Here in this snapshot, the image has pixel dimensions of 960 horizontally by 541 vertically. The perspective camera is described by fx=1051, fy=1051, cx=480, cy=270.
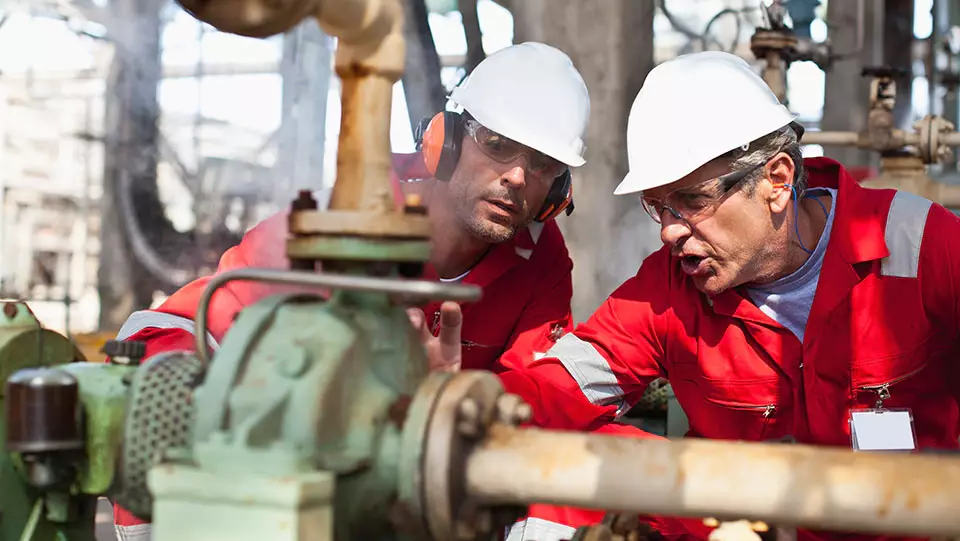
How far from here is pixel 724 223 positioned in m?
2.07

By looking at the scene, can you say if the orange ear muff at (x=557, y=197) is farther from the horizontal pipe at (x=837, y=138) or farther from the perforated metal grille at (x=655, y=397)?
the horizontal pipe at (x=837, y=138)

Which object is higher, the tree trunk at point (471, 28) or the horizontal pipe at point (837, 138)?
the tree trunk at point (471, 28)

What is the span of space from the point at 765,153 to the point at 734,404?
1.77 ft

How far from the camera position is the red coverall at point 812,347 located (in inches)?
80.6

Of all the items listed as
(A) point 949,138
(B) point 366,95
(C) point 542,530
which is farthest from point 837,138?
(B) point 366,95

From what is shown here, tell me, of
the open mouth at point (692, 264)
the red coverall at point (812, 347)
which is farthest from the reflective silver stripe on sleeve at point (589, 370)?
the open mouth at point (692, 264)

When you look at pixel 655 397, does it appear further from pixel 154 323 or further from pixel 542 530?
pixel 154 323

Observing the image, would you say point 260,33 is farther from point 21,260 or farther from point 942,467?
point 21,260

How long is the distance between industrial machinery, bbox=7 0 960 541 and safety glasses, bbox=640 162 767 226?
972mm

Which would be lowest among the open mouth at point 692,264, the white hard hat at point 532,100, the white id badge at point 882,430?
the white id badge at point 882,430

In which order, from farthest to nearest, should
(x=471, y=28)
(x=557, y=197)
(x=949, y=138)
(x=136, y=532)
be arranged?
1. (x=471, y=28)
2. (x=949, y=138)
3. (x=557, y=197)
4. (x=136, y=532)

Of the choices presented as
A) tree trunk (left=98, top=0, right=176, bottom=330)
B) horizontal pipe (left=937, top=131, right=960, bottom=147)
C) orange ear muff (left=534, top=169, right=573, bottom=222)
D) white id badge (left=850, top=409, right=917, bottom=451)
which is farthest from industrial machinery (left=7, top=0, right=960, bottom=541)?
tree trunk (left=98, top=0, right=176, bottom=330)

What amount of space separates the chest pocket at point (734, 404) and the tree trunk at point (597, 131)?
78.0 inches

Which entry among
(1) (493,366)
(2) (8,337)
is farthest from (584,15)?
(2) (8,337)
